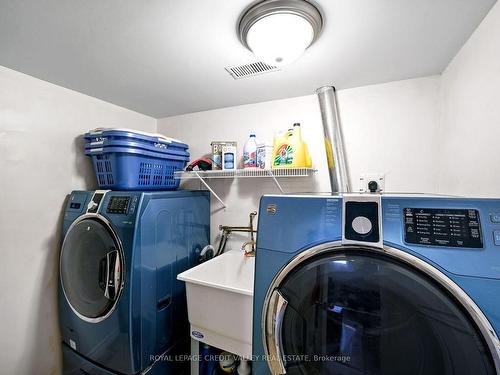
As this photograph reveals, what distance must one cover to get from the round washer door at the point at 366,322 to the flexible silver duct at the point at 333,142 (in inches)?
36.4

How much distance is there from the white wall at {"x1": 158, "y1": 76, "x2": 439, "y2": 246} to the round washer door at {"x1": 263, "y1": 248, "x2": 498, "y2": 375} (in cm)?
106

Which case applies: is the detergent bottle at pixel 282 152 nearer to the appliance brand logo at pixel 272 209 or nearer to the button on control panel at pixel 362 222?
the appliance brand logo at pixel 272 209

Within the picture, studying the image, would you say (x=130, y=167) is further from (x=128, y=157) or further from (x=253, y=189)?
(x=253, y=189)

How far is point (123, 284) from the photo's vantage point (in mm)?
1312

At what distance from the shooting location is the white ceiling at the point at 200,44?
37.1 inches

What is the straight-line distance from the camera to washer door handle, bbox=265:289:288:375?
82cm

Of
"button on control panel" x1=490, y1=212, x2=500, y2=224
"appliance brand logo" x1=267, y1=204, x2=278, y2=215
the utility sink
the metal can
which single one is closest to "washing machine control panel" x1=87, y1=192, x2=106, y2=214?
the utility sink

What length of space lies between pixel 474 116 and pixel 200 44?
4.55 ft

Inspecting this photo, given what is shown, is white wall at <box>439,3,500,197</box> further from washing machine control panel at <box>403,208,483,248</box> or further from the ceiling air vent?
the ceiling air vent

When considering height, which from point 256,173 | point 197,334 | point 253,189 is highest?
point 256,173

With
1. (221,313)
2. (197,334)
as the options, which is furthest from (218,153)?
(197,334)

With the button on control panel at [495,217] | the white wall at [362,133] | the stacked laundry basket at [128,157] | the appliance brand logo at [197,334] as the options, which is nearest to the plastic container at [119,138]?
the stacked laundry basket at [128,157]

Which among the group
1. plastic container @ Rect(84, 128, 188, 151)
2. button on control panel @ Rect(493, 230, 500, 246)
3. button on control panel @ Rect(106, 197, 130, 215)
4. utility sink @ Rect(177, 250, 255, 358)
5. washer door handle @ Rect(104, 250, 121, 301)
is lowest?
utility sink @ Rect(177, 250, 255, 358)

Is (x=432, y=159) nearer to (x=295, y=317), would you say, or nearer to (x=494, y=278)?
(x=494, y=278)
